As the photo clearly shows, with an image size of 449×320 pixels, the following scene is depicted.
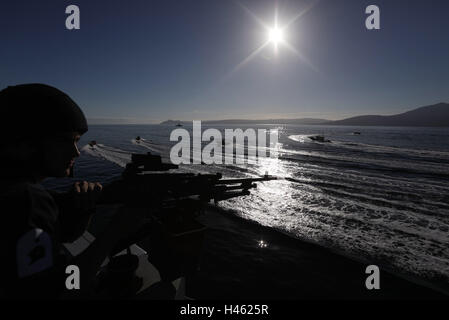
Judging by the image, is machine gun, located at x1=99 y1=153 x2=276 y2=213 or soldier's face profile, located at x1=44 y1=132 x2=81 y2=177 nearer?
soldier's face profile, located at x1=44 y1=132 x2=81 y2=177

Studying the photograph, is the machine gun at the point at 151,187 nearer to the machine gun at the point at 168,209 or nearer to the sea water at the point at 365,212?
the machine gun at the point at 168,209

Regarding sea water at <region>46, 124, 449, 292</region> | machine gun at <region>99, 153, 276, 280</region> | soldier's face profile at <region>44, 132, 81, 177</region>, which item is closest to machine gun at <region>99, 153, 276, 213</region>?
machine gun at <region>99, 153, 276, 280</region>

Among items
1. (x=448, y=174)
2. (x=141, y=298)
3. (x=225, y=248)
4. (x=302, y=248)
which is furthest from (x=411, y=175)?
(x=141, y=298)

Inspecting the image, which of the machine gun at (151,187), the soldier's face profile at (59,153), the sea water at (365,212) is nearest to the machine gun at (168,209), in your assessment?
the machine gun at (151,187)

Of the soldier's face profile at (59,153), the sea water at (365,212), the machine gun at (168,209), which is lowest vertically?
the sea water at (365,212)

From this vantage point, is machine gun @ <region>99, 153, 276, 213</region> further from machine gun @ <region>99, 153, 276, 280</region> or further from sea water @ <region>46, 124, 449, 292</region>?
sea water @ <region>46, 124, 449, 292</region>

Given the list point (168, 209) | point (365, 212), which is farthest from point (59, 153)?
point (365, 212)

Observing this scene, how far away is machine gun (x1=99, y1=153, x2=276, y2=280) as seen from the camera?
8.30 feet

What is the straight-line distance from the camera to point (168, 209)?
278cm

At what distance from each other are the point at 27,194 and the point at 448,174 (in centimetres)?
2761

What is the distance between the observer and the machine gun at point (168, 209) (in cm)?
253

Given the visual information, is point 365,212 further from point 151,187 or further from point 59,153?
point 59,153

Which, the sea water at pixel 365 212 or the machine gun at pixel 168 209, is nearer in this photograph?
the machine gun at pixel 168 209

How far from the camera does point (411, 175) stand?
18797 mm
